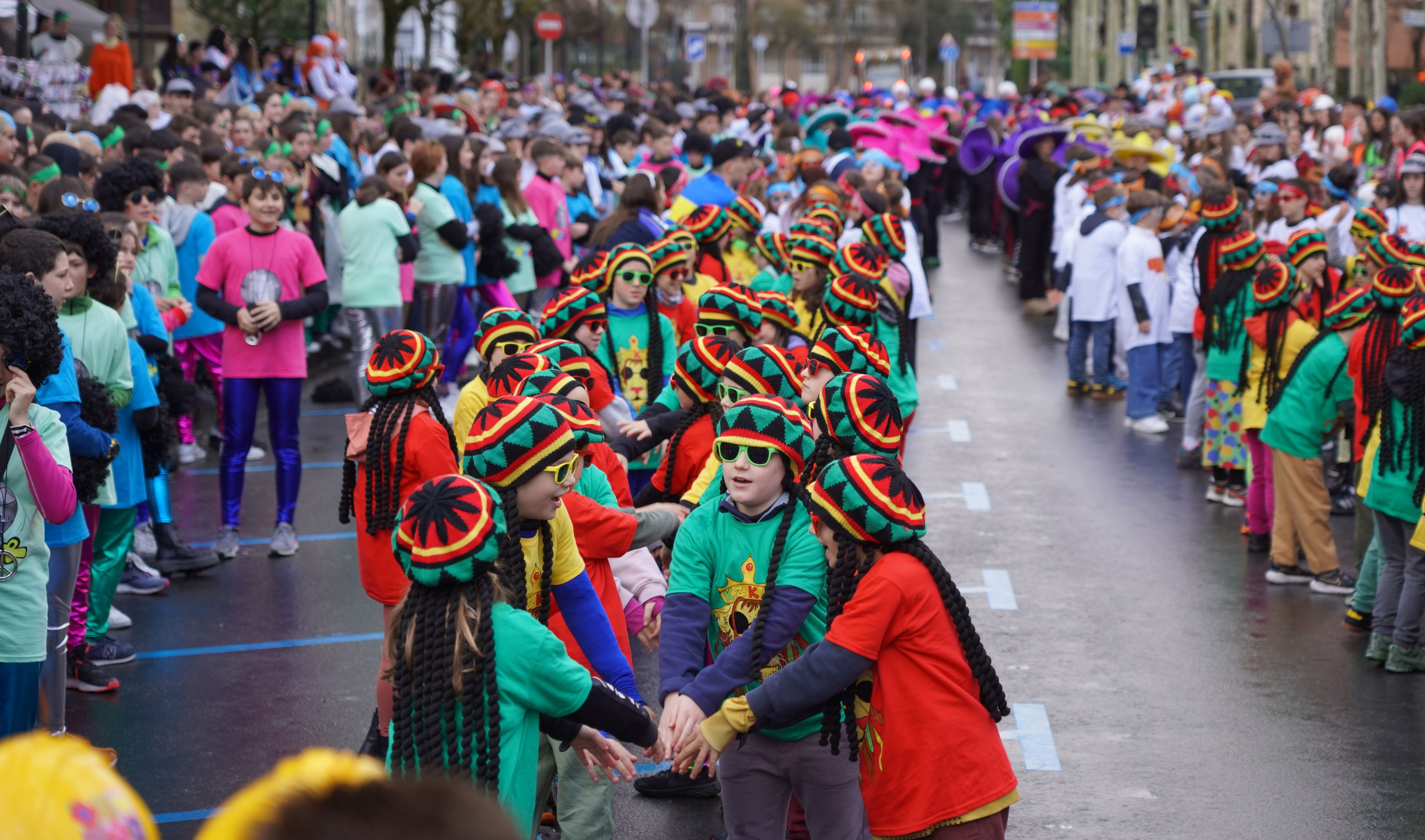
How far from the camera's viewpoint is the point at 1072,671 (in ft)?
24.3

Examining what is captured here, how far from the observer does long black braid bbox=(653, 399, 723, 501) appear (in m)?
6.33

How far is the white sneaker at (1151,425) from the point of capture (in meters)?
12.8

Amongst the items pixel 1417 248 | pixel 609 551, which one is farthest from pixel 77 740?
pixel 1417 248

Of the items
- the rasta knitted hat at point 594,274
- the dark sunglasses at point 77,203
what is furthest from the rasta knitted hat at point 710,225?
the dark sunglasses at point 77,203

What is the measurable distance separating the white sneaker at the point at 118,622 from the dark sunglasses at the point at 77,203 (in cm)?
201

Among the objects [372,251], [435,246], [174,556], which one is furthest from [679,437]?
[435,246]

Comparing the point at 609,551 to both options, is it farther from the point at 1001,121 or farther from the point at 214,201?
the point at 1001,121

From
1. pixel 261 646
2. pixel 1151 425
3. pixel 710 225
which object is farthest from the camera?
pixel 1151 425

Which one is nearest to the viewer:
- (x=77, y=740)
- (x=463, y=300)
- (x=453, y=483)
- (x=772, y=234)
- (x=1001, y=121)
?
(x=77, y=740)

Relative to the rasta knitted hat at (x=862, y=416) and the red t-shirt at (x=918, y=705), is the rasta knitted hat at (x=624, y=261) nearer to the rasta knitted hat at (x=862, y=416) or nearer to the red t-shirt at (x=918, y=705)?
the rasta knitted hat at (x=862, y=416)

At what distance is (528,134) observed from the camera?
1653cm

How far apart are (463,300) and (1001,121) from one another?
1524 centimetres

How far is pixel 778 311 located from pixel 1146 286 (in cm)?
581

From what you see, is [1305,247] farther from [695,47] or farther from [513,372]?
[695,47]
